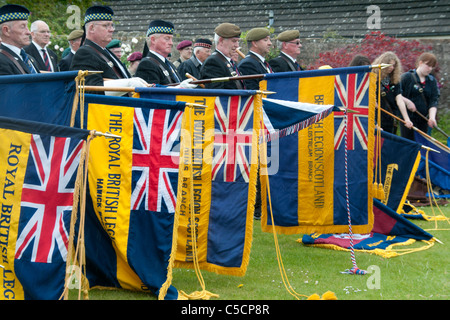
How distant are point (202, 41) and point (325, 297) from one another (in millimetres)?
6850

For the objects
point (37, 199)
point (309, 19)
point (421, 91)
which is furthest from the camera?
point (309, 19)

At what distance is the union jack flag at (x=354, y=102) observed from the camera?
21.0ft

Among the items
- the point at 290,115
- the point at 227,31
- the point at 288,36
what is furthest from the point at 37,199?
the point at 288,36

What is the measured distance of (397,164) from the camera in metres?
8.31

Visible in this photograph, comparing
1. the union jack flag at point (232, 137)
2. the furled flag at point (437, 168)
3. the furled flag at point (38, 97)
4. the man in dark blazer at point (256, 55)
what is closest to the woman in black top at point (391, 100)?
the furled flag at point (437, 168)

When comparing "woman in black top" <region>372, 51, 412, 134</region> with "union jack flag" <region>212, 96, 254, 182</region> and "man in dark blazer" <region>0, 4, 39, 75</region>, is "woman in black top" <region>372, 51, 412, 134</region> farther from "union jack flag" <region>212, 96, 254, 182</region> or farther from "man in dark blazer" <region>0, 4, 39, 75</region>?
"man in dark blazer" <region>0, 4, 39, 75</region>

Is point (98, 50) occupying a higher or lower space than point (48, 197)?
higher

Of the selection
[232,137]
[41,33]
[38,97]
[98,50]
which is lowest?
[232,137]

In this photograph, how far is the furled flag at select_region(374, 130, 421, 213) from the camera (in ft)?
27.2

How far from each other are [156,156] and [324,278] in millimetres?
1915

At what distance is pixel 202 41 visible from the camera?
10.6 metres

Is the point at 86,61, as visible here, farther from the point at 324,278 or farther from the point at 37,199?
the point at 324,278

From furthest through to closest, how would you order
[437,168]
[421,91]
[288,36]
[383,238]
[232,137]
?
1. [421,91]
2. [437,168]
3. [288,36]
4. [383,238]
5. [232,137]

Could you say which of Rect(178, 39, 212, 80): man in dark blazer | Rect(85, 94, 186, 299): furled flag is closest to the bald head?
Rect(178, 39, 212, 80): man in dark blazer
